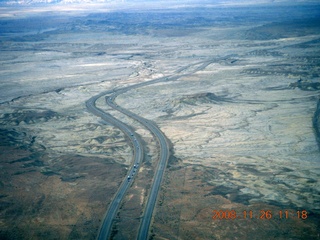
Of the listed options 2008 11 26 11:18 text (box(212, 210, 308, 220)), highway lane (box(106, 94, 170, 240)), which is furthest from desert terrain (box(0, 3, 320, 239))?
highway lane (box(106, 94, 170, 240))

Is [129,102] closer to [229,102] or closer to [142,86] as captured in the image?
[142,86]

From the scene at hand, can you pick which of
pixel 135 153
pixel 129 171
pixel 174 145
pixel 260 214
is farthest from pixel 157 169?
pixel 260 214

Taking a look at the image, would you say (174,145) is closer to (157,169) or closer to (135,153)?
(135,153)

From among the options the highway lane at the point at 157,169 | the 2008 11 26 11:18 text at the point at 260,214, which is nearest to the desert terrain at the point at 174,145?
the 2008 11 26 11:18 text at the point at 260,214

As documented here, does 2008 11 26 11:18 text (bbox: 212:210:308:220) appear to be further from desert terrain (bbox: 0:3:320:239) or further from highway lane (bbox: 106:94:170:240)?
highway lane (bbox: 106:94:170:240)

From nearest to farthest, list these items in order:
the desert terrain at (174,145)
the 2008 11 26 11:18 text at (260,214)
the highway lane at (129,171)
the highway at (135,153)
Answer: the 2008 11 26 11:18 text at (260,214) → the highway lane at (129,171) → the highway at (135,153) → the desert terrain at (174,145)

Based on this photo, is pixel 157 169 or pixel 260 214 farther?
pixel 157 169

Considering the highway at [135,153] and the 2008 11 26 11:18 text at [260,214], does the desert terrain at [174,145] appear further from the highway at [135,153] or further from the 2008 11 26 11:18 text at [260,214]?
the highway at [135,153]
